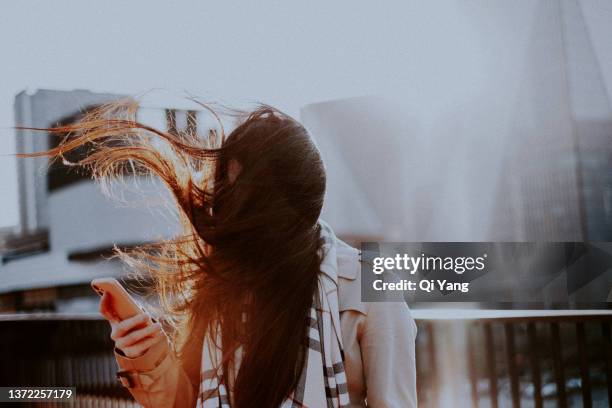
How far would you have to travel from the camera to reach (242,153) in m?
0.81

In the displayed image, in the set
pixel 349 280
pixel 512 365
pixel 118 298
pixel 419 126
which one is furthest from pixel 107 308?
pixel 512 365

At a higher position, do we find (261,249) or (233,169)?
(233,169)

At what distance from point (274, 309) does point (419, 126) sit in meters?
1.08

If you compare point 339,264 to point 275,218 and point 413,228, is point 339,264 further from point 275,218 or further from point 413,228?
point 413,228

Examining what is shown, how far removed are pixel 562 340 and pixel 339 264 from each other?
1266 mm

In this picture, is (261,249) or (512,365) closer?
(261,249)

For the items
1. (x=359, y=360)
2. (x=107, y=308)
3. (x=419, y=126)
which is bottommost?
(x=359, y=360)

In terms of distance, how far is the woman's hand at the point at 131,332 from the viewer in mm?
837

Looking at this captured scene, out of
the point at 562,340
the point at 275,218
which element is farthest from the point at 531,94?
the point at 275,218

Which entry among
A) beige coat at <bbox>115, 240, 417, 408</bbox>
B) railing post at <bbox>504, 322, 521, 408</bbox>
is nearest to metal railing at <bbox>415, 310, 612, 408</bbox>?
railing post at <bbox>504, 322, 521, 408</bbox>

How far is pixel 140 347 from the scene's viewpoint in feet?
2.77

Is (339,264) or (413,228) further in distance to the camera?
(413,228)

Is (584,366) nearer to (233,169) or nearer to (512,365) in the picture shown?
(512,365)

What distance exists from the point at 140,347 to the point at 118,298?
0.09m
